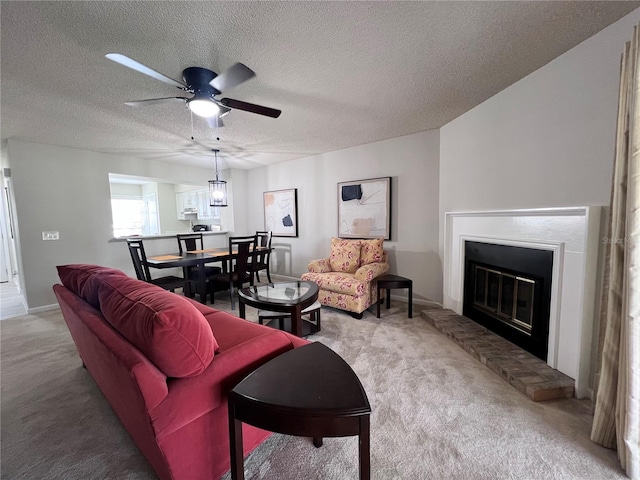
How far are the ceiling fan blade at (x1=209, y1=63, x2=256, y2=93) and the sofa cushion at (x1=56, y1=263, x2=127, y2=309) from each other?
1.51 meters

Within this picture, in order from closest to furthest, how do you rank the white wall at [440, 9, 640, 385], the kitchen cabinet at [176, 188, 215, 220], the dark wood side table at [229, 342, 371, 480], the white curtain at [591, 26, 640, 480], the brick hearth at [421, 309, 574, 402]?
1. the dark wood side table at [229, 342, 371, 480]
2. the white curtain at [591, 26, 640, 480]
3. the white wall at [440, 9, 640, 385]
4. the brick hearth at [421, 309, 574, 402]
5. the kitchen cabinet at [176, 188, 215, 220]

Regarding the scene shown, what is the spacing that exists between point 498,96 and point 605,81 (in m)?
0.89

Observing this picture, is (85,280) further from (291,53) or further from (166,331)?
(291,53)

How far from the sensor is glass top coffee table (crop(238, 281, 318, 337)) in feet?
7.49

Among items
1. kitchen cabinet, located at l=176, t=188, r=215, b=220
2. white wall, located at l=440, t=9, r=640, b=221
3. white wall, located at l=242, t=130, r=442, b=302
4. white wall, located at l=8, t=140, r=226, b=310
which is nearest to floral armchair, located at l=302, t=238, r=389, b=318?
white wall, located at l=242, t=130, r=442, b=302

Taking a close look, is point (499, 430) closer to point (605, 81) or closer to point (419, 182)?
point (605, 81)

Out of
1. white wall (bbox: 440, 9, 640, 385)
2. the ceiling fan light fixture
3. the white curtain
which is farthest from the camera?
the ceiling fan light fixture

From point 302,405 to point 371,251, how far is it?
2.95 m

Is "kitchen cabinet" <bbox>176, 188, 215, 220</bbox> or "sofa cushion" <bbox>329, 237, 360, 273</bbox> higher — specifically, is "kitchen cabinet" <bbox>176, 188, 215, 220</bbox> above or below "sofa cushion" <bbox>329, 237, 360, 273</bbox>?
above

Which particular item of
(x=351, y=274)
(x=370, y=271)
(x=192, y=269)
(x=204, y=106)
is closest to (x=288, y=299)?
(x=370, y=271)

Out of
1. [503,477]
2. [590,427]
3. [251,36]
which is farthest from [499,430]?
[251,36]

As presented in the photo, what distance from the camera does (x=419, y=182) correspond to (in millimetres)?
3566

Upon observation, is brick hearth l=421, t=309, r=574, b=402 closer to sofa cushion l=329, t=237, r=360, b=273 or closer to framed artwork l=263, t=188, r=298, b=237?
sofa cushion l=329, t=237, r=360, b=273

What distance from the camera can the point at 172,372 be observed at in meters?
0.99
